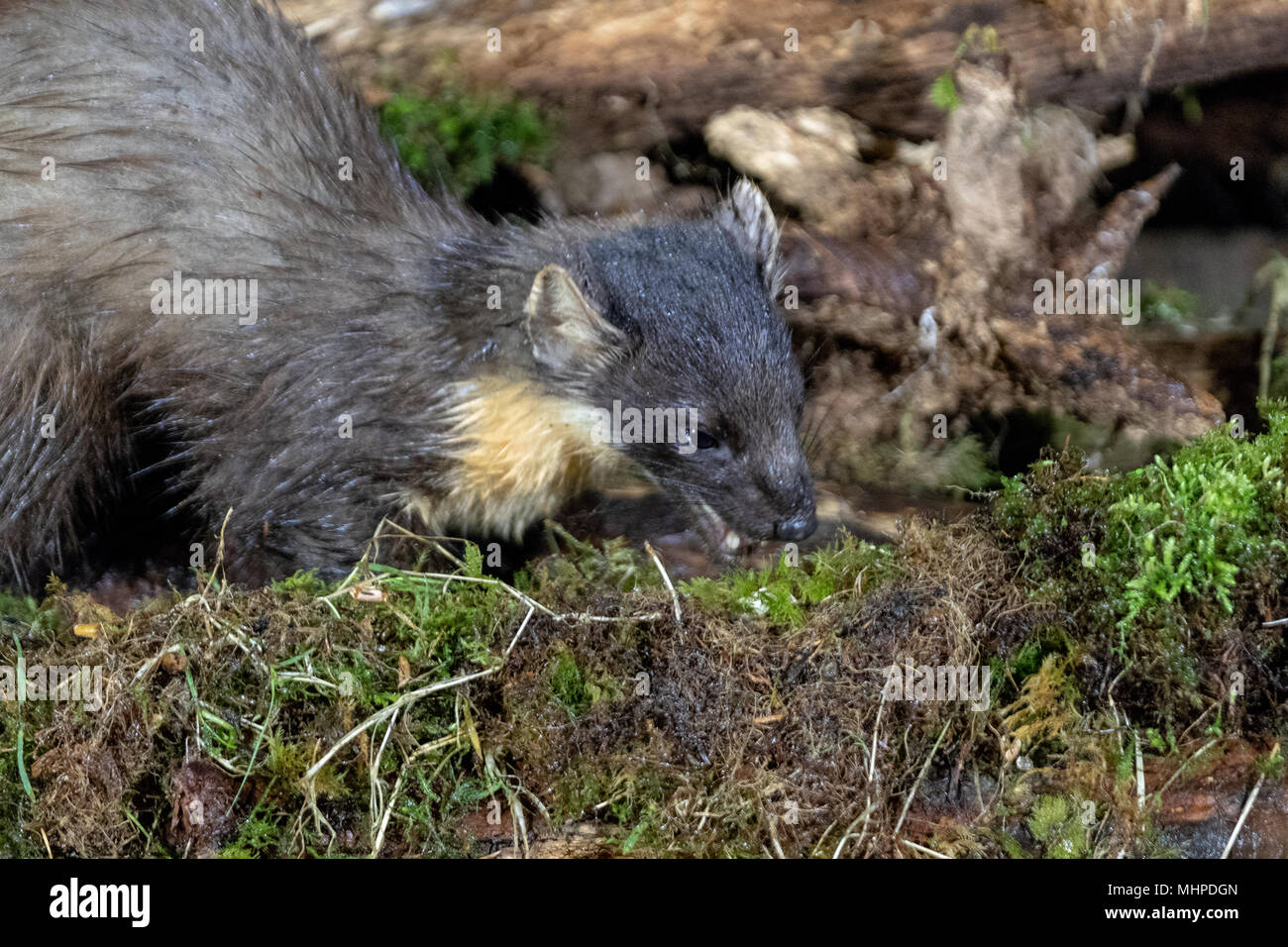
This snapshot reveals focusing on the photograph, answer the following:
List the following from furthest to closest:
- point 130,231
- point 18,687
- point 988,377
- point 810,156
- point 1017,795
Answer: point 810,156
point 988,377
point 130,231
point 18,687
point 1017,795

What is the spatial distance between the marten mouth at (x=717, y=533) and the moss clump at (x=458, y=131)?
193 cm

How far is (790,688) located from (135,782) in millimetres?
1917

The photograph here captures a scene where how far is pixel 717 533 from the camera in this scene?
13.6 ft

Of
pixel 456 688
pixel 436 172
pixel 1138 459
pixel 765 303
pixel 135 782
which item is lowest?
pixel 135 782

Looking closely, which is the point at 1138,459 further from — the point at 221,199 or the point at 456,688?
the point at 221,199

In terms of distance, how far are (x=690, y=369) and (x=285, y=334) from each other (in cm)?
147

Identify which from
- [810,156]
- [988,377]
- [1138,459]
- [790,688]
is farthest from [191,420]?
[1138,459]

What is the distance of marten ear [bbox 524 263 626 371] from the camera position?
376cm

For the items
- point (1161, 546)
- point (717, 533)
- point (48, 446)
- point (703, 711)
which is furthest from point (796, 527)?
point (48, 446)

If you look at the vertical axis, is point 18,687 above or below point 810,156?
below

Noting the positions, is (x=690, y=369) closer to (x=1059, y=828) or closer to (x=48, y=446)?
(x=1059, y=828)

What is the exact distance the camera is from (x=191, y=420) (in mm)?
4176

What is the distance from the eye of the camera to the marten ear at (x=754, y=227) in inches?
167

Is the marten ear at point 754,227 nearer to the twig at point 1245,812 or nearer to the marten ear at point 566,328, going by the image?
the marten ear at point 566,328
